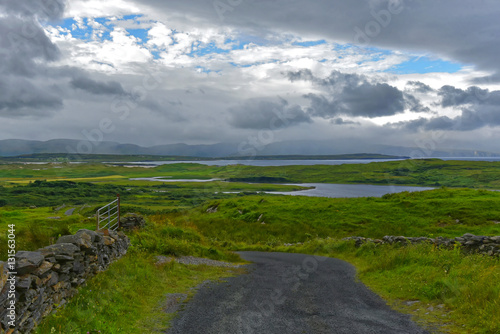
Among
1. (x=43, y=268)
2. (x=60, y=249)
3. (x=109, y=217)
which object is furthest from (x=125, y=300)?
(x=109, y=217)

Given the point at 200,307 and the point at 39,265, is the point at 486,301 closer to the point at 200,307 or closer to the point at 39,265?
the point at 200,307

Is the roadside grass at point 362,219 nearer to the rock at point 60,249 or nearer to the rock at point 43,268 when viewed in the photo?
the rock at point 60,249

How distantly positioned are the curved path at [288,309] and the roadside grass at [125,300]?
111 cm

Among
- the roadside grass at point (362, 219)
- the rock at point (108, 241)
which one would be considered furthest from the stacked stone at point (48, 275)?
the roadside grass at point (362, 219)

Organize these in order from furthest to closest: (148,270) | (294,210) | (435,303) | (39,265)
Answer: (294,210)
(148,270)
(435,303)
(39,265)

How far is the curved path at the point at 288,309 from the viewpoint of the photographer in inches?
421

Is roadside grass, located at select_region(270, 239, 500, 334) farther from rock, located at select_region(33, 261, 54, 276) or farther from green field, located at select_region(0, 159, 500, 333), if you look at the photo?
rock, located at select_region(33, 261, 54, 276)

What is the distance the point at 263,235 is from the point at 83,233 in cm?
3777

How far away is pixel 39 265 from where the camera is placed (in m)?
9.21

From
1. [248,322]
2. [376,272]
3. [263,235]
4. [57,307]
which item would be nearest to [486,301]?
[248,322]

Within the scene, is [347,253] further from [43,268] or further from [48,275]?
[43,268]

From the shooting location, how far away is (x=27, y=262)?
8547 mm

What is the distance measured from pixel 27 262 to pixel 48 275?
1129 mm

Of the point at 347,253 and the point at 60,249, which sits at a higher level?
the point at 60,249
